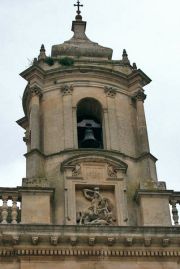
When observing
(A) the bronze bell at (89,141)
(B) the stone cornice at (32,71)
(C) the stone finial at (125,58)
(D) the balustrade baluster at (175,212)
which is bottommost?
(D) the balustrade baluster at (175,212)

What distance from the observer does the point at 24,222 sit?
58.3 ft

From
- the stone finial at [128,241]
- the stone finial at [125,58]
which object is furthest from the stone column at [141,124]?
the stone finial at [128,241]

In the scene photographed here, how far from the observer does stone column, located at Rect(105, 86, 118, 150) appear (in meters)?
20.1

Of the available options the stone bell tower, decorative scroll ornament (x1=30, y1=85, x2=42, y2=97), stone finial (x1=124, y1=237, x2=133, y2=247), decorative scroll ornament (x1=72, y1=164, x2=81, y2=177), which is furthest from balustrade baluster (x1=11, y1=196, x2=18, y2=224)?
decorative scroll ornament (x1=30, y1=85, x2=42, y2=97)

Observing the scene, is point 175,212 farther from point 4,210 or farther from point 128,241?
point 4,210

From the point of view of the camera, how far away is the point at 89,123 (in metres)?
21.0

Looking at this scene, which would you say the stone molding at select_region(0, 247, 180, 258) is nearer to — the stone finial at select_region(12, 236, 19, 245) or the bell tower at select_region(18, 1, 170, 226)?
the stone finial at select_region(12, 236, 19, 245)

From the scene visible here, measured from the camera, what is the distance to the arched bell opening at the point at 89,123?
20484 millimetres

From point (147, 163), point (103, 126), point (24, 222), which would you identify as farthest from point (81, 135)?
point (24, 222)

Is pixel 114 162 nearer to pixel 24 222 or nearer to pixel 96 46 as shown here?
pixel 24 222

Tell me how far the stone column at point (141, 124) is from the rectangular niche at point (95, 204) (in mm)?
1714

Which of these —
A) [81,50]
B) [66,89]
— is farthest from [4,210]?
[81,50]

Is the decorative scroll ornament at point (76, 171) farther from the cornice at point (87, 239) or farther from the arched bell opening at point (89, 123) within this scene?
the cornice at point (87, 239)

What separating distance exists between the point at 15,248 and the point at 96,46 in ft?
26.7
